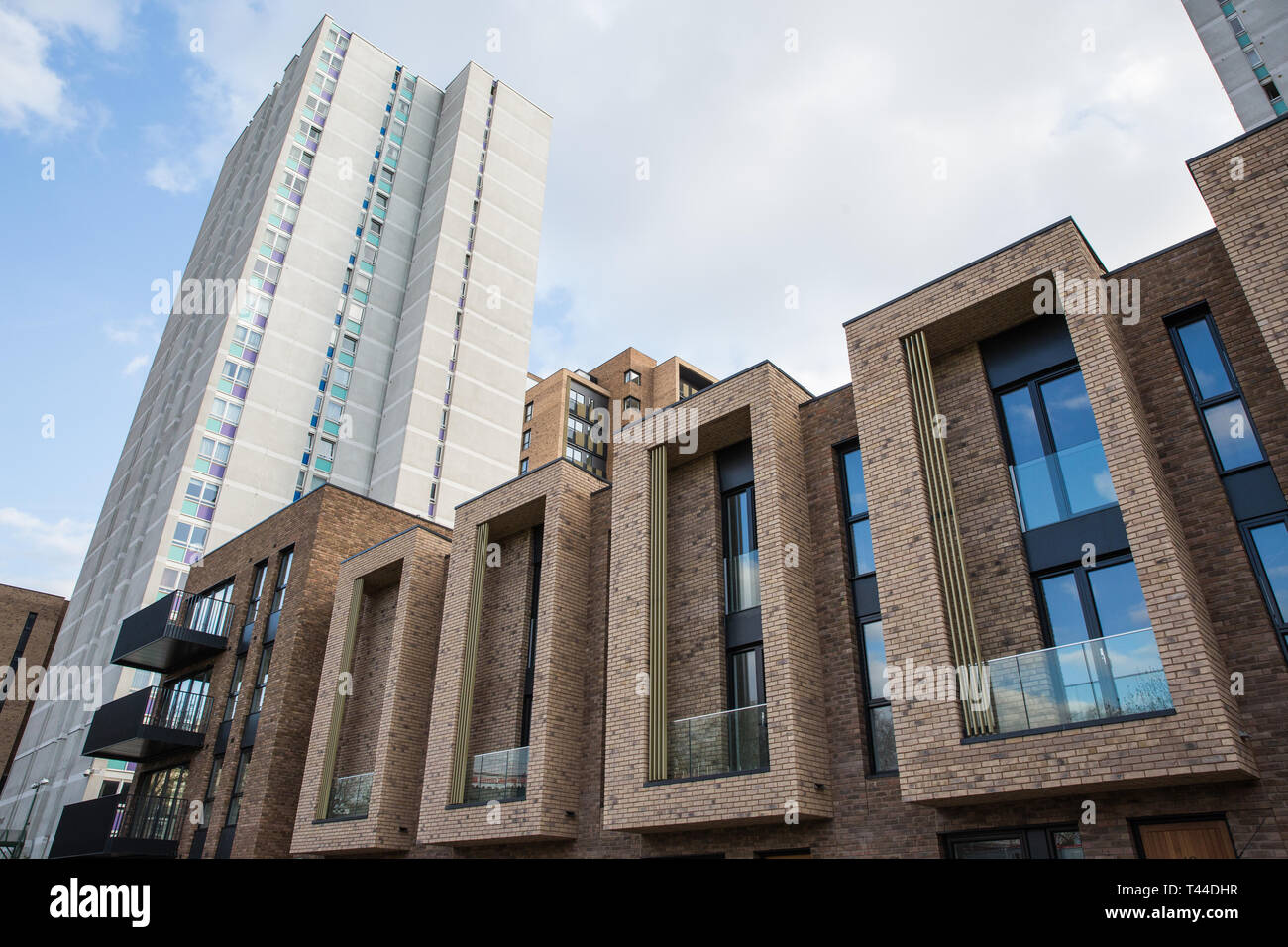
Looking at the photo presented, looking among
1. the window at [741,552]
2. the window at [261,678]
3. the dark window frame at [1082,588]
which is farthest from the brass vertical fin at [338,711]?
the dark window frame at [1082,588]

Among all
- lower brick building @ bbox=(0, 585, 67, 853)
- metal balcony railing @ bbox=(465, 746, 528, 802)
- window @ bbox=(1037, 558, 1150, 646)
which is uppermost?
lower brick building @ bbox=(0, 585, 67, 853)

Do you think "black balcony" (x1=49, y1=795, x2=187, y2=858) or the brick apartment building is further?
"black balcony" (x1=49, y1=795, x2=187, y2=858)

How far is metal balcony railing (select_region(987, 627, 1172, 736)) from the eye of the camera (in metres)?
10.0

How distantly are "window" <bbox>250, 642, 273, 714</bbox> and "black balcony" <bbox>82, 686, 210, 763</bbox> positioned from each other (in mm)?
2316

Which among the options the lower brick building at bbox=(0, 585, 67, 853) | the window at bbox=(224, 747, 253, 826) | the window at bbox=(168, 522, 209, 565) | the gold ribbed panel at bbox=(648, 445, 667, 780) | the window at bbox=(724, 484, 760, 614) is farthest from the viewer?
the lower brick building at bbox=(0, 585, 67, 853)

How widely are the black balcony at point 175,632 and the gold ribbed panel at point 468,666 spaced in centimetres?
1076

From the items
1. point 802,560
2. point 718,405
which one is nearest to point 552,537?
point 718,405

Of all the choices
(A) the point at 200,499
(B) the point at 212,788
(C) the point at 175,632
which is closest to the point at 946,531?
(B) the point at 212,788

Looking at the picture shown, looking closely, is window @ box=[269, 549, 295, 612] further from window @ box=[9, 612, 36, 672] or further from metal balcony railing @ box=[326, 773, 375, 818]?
window @ box=[9, 612, 36, 672]

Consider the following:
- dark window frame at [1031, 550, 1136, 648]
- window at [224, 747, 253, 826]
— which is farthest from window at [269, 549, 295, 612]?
dark window frame at [1031, 550, 1136, 648]

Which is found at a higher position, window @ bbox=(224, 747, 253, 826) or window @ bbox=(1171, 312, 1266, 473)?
window @ bbox=(1171, 312, 1266, 473)

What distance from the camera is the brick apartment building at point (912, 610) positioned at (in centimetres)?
1019

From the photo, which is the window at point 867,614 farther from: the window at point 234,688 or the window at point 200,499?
the window at point 200,499
